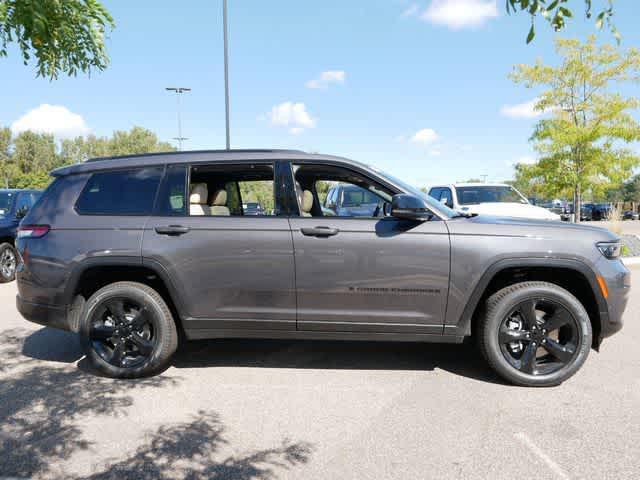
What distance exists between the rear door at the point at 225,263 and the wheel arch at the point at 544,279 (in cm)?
146

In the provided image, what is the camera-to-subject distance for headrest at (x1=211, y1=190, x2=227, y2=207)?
430 cm

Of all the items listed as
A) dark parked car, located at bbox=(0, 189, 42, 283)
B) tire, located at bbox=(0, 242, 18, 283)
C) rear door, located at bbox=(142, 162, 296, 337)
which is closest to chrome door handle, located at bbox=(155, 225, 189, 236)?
rear door, located at bbox=(142, 162, 296, 337)

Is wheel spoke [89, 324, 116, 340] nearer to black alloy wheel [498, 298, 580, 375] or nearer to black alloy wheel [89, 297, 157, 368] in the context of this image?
black alloy wheel [89, 297, 157, 368]

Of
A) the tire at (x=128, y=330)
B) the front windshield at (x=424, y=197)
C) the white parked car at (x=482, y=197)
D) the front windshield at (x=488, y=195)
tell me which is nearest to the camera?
the front windshield at (x=424, y=197)

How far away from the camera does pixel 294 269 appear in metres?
3.73

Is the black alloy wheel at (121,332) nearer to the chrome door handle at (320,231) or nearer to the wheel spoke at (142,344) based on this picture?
the wheel spoke at (142,344)

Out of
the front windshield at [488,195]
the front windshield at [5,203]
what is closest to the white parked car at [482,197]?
the front windshield at [488,195]

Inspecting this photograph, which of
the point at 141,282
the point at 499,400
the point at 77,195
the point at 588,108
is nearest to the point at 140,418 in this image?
the point at 141,282

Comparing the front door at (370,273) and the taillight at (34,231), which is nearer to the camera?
the front door at (370,273)

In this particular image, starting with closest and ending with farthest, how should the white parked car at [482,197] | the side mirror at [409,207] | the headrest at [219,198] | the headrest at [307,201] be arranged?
the side mirror at [409,207]
the headrest at [307,201]
the headrest at [219,198]
the white parked car at [482,197]

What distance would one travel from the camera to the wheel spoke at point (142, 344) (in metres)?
3.96

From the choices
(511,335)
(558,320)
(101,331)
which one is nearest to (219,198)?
(101,331)

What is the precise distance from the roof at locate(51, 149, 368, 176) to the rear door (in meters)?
0.36

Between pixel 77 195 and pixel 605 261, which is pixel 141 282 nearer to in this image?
pixel 77 195
